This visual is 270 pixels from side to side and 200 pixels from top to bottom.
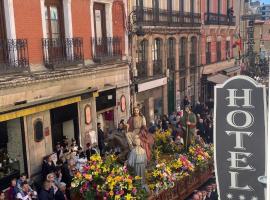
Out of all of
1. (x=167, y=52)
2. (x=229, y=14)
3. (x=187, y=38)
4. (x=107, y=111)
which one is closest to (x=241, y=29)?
(x=229, y=14)

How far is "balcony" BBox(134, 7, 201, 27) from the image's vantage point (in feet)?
62.6

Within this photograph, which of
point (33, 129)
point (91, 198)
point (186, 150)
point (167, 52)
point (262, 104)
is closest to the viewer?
point (262, 104)

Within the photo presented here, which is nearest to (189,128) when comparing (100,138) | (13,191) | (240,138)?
(100,138)

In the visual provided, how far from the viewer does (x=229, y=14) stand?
106ft

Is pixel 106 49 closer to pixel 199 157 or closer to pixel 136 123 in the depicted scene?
pixel 136 123

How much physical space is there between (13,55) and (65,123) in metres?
3.66

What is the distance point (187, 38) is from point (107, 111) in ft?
33.7

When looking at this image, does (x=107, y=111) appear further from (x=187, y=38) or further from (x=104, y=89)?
(x=187, y=38)

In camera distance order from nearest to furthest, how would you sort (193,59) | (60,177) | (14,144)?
(60,177) < (14,144) < (193,59)

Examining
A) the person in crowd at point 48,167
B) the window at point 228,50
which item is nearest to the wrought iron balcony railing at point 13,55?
the person in crowd at point 48,167

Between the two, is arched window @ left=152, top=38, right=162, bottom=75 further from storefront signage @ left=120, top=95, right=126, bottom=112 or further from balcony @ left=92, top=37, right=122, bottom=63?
balcony @ left=92, top=37, right=122, bottom=63

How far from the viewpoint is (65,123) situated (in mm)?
14297

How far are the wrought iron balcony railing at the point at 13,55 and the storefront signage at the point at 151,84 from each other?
7.82 metres

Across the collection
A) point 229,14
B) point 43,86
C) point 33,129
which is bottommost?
point 33,129
